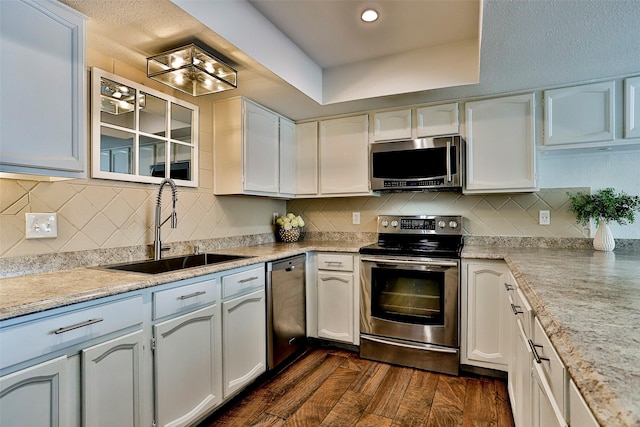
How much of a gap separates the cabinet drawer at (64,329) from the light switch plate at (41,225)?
61 cm

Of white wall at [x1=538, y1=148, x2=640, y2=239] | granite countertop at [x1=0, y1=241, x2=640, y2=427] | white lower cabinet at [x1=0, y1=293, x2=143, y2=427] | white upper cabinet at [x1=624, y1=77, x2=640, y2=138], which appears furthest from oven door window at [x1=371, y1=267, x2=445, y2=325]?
white lower cabinet at [x1=0, y1=293, x2=143, y2=427]

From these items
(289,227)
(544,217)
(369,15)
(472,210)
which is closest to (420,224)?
(472,210)

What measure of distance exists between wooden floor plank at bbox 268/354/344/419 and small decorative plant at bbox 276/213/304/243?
1.12 metres

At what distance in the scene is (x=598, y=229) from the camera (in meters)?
2.33

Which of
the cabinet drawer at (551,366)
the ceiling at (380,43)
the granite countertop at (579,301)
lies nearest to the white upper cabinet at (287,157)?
the ceiling at (380,43)

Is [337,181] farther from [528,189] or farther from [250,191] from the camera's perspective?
[528,189]

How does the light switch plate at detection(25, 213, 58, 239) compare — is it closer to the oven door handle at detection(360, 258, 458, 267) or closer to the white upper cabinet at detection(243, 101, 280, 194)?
the white upper cabinet at detection(243, 101, 280, 194)

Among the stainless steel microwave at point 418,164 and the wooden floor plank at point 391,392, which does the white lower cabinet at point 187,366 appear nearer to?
the wooden floor plank at point 391,392

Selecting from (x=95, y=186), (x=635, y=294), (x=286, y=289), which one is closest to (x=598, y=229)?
(x=635, y=294)

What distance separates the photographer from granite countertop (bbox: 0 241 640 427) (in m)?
0.55

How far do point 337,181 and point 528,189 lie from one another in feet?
4.94

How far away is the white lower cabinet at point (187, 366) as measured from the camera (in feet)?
5.15

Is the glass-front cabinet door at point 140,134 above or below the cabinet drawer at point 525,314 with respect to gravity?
above

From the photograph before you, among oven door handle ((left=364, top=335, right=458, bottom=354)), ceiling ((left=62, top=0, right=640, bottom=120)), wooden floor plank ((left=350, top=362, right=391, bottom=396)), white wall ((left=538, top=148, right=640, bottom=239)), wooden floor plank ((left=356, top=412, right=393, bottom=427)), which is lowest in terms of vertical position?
wooden floor plank ((left=356, top=412, right=393, bottom=427))
